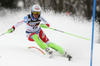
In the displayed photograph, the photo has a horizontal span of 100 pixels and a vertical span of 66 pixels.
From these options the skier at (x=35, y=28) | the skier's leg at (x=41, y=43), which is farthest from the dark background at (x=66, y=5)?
the skier's leg at (x=41, y=43)

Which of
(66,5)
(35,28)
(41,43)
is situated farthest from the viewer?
(66,5)

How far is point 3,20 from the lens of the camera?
10875mm

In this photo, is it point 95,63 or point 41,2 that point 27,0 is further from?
point 95,63

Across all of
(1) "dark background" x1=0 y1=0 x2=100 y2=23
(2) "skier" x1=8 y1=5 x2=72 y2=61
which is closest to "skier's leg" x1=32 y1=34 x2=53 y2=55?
(2) "skier" x1=8 y1=5 x2=72 y2=61

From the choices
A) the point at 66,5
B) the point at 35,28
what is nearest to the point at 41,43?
the point at 35,28

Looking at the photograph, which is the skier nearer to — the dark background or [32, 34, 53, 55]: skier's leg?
[32, 34, 53, 55]: skier's leg

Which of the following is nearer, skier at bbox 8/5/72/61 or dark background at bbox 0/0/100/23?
skier at bbox 8/5/72/61

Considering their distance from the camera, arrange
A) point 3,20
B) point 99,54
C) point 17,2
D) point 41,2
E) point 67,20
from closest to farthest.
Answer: point 99,54, point 67,20, point 3,20, point 41,2, point 17,2

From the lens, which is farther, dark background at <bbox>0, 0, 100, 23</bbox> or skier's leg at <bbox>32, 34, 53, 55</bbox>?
dark background at <bbox>0, 0, 100, 23</bbox>

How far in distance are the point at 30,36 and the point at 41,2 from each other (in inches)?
521

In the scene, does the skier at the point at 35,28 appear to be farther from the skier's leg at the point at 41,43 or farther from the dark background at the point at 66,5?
the dark background at the point at 66,5

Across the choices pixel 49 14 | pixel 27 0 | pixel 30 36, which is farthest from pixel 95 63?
pixel 27 0

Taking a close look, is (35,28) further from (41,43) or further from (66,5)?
(66,5)

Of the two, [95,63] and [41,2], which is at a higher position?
[41,2]
